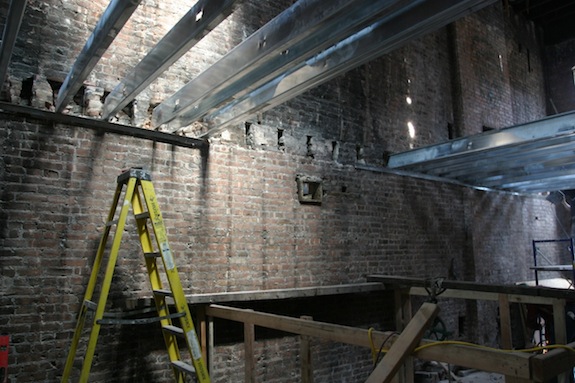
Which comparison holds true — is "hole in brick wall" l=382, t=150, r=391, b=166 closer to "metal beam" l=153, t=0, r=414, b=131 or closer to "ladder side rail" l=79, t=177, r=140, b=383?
"metal beam" l=153, t=0, r=414, b=131

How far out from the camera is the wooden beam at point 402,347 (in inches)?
79.2

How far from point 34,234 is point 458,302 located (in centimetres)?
595

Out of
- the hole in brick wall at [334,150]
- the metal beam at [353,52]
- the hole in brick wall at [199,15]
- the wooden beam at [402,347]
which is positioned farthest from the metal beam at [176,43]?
the hole in brick wall at [334,150]

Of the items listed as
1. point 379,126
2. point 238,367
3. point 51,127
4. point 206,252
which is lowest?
point 238,367

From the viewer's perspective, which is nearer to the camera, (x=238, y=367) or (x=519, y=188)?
(x=238, y=367)

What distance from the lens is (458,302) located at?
660 cm

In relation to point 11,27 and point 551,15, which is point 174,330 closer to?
point 11,27

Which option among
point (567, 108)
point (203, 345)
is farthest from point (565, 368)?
point (567, 108)

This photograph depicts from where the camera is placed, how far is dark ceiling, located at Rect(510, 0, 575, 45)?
9570 mm

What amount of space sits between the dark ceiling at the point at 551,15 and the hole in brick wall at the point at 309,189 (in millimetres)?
7543

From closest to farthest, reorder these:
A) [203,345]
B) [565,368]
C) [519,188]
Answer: [565,368] < [203,345] < [519,188]

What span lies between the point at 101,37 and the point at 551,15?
11.3 m

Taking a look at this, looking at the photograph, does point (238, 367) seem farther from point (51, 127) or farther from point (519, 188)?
point (519, 188)

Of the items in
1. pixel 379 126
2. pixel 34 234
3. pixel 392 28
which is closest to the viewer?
pixel 392 28
